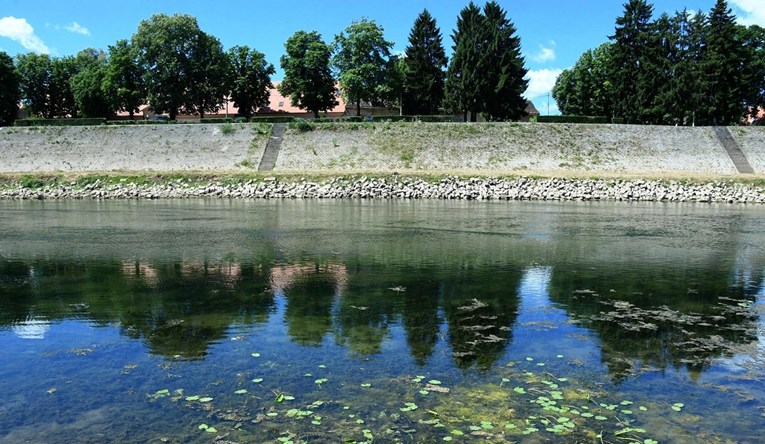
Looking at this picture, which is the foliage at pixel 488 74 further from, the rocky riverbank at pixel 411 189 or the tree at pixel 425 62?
the rocky riverbank at pixel 411 189

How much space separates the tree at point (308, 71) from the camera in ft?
233

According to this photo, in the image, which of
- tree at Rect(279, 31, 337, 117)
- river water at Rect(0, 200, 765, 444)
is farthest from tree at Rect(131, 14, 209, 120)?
river water at Rect(0, 200, 765, 444)

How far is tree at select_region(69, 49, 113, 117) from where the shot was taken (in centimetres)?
7494

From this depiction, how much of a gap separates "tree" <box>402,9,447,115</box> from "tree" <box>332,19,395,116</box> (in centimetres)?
236

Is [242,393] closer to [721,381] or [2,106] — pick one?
[721,381]

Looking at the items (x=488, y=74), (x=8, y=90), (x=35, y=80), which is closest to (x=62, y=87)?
(x=35, y=80)

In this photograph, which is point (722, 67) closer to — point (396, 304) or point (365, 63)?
point (365, 63)

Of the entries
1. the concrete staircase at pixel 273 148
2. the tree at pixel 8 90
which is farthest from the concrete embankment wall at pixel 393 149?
the tree at pixel 8 90

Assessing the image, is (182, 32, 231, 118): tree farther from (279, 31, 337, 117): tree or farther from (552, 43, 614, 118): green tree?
(552, 43, 614, 118): green tree

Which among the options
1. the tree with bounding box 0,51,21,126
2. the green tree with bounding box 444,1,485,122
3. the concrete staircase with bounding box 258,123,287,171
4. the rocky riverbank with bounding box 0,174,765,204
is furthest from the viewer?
the tree with bounding box 0,51,21,126

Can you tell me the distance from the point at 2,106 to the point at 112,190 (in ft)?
137

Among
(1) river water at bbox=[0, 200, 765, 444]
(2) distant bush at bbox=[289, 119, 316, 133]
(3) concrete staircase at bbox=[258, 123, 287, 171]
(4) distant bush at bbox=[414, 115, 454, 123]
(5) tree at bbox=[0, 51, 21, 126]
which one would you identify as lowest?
(1) river water at bbox=[0, 200, 765, 444]

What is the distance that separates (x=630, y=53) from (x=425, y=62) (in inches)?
856

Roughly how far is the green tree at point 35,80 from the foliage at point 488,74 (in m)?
57.4
